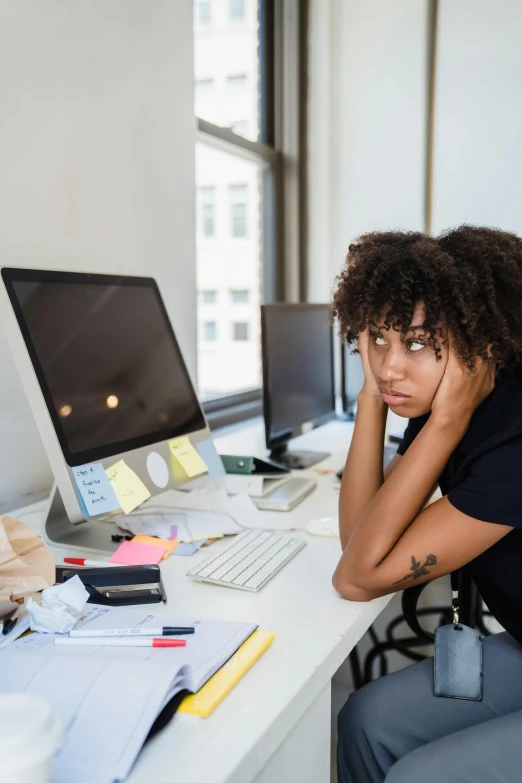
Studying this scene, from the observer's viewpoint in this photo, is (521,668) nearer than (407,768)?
No

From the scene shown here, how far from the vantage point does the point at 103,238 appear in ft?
5.08

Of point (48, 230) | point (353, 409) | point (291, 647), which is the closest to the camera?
point (291, 647)

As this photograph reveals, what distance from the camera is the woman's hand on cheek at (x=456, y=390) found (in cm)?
96

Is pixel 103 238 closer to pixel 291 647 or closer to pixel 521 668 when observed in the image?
pixel 291 647

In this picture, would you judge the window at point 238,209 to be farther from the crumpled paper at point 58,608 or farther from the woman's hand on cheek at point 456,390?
the crumpled paper at point 58,608

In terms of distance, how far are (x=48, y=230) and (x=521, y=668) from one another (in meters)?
1.23

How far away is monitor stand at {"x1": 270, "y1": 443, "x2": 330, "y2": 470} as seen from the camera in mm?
1659

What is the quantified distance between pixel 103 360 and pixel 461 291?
1.99ft

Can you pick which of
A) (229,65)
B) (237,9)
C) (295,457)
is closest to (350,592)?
(295,457)

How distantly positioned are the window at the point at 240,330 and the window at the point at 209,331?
283mm

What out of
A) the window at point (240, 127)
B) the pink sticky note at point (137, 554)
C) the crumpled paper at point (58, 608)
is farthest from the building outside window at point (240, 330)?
the crumpled paper at point (58, 608)

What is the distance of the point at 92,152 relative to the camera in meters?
1.50

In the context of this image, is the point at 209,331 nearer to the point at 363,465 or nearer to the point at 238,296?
the point at 238,296

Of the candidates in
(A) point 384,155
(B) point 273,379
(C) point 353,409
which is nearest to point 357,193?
(A) point 384,155
